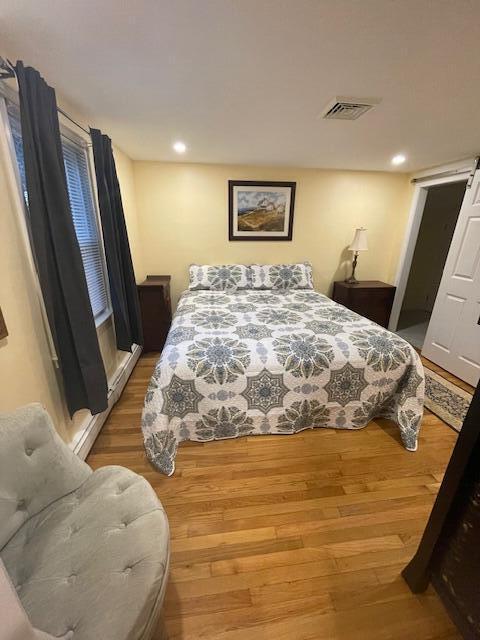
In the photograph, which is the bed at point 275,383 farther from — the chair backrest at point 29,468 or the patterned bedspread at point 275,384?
the chair backrest at point 29,468

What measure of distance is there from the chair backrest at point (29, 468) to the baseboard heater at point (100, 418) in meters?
0.71

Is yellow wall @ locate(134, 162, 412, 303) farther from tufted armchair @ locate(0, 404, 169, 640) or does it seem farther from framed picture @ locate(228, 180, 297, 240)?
tufted armchair @ locate(0, 404, 169, 640)

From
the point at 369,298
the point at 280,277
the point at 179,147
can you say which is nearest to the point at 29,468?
the point at 179,147

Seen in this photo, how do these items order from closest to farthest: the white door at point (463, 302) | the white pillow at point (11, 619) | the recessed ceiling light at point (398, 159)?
the white pillow at point (11, 619) → the white door at point (463, 302) → the recessed ceiling light at point (398, 159)

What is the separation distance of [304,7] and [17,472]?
1.87 metres

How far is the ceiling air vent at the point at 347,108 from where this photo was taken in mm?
1525

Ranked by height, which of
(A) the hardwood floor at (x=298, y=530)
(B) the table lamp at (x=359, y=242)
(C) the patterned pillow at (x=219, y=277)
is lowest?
(A) the hardwood floor at (x=298, y=530)

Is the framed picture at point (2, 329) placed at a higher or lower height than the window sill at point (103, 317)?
higher

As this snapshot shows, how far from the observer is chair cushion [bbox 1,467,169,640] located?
65 cm

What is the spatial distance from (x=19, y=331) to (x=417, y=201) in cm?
417

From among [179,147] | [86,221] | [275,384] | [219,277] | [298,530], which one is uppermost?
[179,147]

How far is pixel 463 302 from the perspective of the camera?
2.59 m

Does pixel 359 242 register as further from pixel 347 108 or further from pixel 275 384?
pixel 275 384

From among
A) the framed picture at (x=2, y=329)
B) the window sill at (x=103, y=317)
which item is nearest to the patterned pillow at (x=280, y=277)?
the window sill at (x=103, y=317)
